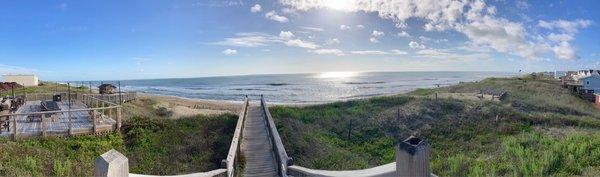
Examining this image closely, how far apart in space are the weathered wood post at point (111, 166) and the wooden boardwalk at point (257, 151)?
9.31 m

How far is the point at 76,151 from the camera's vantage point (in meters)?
13.8

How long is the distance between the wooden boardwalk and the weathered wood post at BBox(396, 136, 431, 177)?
9.60 meters

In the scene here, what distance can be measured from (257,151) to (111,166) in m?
12.3

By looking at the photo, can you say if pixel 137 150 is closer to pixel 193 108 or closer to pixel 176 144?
pixel 176 144

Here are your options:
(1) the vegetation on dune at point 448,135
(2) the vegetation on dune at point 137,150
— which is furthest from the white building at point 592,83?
(2) the vegetation on dune at point 137,150

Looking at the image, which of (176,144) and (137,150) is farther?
(176,144)

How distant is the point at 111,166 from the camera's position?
99.0 inches

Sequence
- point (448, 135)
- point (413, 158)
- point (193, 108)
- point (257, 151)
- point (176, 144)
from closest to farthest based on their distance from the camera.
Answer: point (413, 158)
point (257, 151)
point (176, 144)
point (448, 135)
point (193, 108)

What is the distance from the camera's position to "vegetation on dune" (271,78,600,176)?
23.4 feet

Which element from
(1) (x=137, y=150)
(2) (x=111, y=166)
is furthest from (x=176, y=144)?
(2) (x=111, y=166)

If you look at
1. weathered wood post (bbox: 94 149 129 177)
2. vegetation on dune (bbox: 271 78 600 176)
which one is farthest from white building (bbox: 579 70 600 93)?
weathered wood post (bbox: 94 149 129 177)

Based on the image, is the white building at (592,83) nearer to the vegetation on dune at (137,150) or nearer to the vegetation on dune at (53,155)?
the vegetation on dune at (137,150)

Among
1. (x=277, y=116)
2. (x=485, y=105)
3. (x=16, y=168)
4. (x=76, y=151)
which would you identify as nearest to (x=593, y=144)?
(x=16, y=168)

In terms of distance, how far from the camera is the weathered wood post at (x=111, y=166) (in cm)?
250
